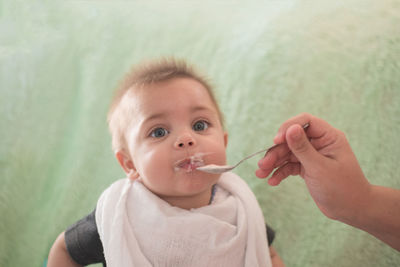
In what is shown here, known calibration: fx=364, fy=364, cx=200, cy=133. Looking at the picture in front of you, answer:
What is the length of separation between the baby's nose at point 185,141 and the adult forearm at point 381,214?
1.51 ft

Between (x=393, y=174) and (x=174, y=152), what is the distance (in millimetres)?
756

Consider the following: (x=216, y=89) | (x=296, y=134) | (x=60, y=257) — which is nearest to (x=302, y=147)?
(x=296, y=134)

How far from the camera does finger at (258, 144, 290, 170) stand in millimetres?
973

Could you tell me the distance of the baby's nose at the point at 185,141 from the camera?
931 millimetres

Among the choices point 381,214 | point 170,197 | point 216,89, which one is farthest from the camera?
point 216,89

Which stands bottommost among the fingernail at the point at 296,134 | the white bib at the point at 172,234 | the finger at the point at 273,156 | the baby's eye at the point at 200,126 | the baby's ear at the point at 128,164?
the white bib at the point at 172,234

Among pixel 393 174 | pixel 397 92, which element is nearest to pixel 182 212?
pixel 393 174

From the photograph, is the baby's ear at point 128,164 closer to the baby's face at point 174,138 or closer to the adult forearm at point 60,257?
the baby's face at point 174,138

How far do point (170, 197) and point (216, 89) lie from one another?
56 centimetres

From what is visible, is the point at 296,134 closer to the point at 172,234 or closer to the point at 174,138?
the point at 174,138

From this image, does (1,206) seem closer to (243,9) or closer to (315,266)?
(315,266)

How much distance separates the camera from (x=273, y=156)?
0.98 m

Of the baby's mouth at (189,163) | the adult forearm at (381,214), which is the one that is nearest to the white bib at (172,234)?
the baby's mouth at (189,163)

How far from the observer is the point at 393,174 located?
1199 millimetres
